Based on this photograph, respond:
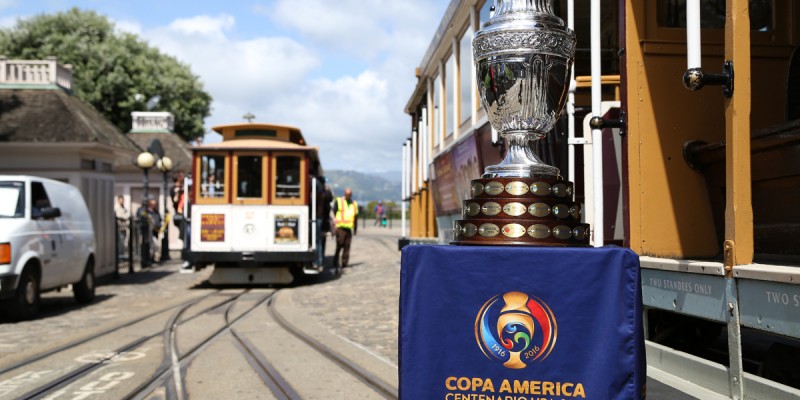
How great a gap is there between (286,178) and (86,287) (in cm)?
406

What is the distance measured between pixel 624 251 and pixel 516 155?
0.65 meters

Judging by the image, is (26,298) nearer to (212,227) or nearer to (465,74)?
(212,227)

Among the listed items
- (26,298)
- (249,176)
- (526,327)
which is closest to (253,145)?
A: (249,176)

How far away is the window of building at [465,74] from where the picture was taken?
27.3ft

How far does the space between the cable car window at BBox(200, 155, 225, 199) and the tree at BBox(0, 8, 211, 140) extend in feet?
92.2

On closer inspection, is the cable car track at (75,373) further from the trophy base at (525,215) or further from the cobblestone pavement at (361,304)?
the trophy base at (525,215)

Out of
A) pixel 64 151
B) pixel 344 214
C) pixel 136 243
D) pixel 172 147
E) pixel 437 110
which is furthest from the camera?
pixel 172 147

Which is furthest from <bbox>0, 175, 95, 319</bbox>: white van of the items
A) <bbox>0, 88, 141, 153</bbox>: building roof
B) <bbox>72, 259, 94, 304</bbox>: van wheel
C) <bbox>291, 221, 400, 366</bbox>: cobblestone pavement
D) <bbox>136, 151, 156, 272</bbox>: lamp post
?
<bbox>136, 151, 156, 272</bbox>: lamp post

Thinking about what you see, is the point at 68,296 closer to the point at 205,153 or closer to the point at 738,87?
the point at 205,153

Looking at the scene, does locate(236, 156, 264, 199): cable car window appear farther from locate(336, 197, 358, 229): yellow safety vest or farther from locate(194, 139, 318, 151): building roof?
locate(336, 197, 358, 229): yellow safety vest

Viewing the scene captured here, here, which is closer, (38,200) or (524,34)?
(524,34)

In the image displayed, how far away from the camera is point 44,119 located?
17.2m

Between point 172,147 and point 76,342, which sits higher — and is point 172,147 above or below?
above

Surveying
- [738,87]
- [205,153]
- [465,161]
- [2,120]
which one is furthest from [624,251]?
[2,120]
